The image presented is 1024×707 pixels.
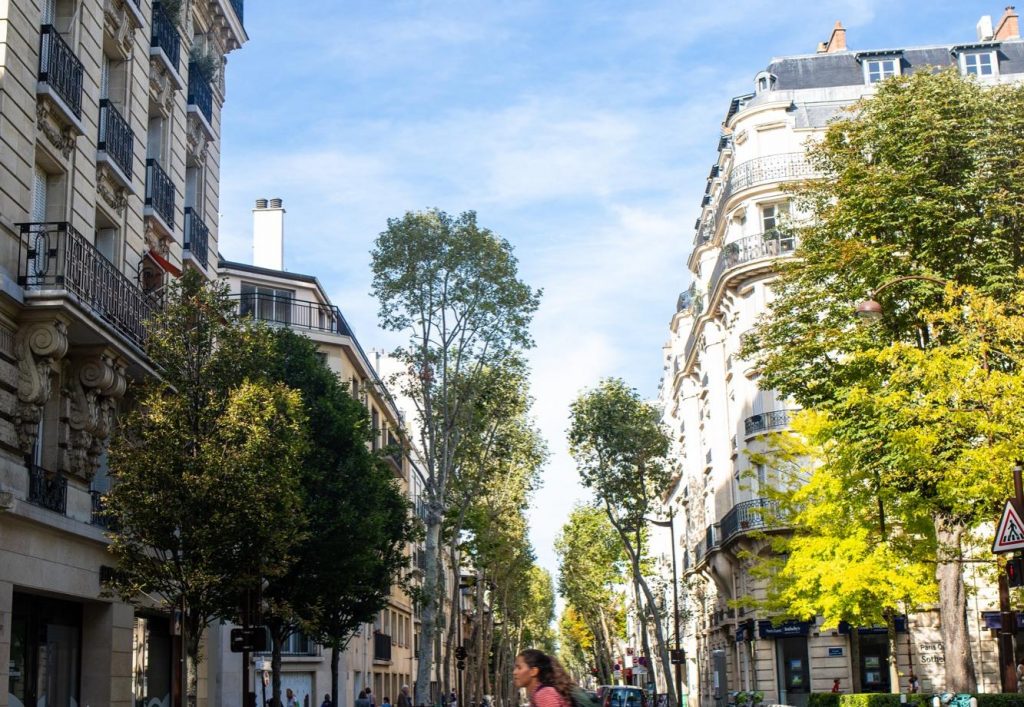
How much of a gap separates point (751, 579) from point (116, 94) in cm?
3423

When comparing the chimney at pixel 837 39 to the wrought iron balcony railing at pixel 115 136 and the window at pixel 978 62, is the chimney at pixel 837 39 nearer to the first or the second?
the window at pixel 978 62

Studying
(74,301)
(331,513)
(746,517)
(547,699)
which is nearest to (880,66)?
(746,517)

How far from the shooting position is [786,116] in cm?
4588

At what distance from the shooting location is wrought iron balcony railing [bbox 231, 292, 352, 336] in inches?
1741

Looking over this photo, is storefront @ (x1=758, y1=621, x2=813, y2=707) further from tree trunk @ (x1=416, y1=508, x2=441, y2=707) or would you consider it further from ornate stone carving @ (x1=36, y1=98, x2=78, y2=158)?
ornate stone carving @ (x1=36, y1=98, x2=78, y2=158)

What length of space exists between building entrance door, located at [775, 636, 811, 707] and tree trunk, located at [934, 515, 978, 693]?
2134cm

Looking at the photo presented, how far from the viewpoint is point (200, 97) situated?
26344 mm

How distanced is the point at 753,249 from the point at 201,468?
105 feet

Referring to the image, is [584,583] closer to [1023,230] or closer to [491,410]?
[491,410]

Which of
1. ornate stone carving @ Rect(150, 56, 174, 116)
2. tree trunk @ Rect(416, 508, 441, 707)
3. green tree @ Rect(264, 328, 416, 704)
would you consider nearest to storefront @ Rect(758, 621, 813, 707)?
tree trunk @ Rect(416, 508, 441, 707)

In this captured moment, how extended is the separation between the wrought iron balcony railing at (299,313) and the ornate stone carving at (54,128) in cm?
2413

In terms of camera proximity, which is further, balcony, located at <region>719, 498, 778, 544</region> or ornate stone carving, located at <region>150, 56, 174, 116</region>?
balcony, located at <region>719, 498, 778, 544</region>

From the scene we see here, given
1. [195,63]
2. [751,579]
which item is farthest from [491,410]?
[195,63]

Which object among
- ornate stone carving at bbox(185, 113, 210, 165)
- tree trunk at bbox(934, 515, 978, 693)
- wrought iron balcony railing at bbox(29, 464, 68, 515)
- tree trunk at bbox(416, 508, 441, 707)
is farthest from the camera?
tree trunk at bbox(416, 508, 441, 707)
